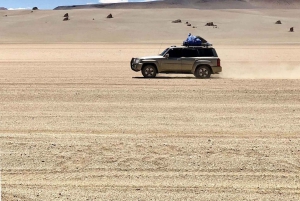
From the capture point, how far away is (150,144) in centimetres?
868

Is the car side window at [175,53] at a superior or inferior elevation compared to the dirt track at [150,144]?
superior

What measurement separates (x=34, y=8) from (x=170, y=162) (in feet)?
392

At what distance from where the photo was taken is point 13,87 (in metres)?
16.8

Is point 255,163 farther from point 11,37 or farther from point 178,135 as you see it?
point 11,37

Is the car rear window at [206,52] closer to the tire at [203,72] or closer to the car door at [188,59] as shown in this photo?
the car door at [188,59]

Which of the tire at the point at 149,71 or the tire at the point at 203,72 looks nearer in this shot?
the tire at the point at 203,72

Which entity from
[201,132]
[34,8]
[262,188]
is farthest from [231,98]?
[34,8]

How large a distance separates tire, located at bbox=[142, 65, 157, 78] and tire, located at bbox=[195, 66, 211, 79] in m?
1.91

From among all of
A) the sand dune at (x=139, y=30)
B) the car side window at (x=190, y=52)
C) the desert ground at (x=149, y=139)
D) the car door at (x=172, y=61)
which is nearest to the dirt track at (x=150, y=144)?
the desert ground at (x=149, y=139)

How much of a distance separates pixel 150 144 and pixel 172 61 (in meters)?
12.0

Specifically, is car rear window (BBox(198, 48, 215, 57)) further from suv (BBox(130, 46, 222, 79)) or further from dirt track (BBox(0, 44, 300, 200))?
dirt track (BBox(0, 44, 300, 200))

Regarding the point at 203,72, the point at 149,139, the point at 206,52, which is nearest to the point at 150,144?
the point at 149,139

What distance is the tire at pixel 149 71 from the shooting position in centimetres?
2048

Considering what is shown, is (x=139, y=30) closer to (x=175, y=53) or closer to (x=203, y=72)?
(x=175, y=53)
